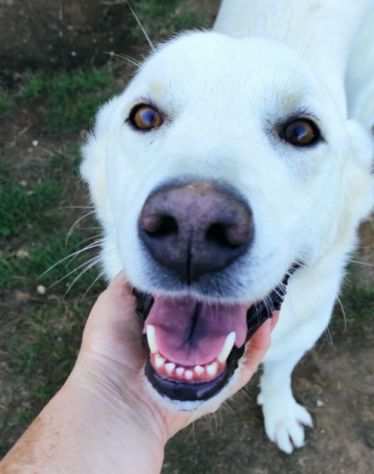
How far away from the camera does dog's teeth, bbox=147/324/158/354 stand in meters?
2.54

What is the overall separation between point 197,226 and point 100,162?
61.4 inches

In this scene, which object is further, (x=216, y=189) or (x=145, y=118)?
(x=145, y=118)

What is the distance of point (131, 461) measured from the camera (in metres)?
2.81

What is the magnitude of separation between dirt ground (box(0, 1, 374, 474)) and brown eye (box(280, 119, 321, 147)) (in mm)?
2373

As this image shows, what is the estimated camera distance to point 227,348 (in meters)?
2.53

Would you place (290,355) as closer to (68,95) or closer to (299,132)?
(299,132)

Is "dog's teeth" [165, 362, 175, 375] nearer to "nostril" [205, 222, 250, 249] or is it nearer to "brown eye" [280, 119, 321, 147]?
"nostril" [205, 222, 250, 249]

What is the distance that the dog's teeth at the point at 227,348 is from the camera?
2.53 m

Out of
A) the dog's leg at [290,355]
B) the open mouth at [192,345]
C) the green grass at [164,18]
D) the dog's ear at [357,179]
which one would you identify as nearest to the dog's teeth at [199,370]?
the open mouth at [192,345]

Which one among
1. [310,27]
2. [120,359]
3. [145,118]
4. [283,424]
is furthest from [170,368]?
[310,27]

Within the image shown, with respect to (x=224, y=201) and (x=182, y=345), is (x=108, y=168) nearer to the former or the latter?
(x=182, y=345)

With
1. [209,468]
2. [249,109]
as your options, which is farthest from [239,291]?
[209,468]

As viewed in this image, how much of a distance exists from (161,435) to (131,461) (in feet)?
0.91

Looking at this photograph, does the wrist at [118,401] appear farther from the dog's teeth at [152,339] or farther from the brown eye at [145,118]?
the brown eye at [145,118]
